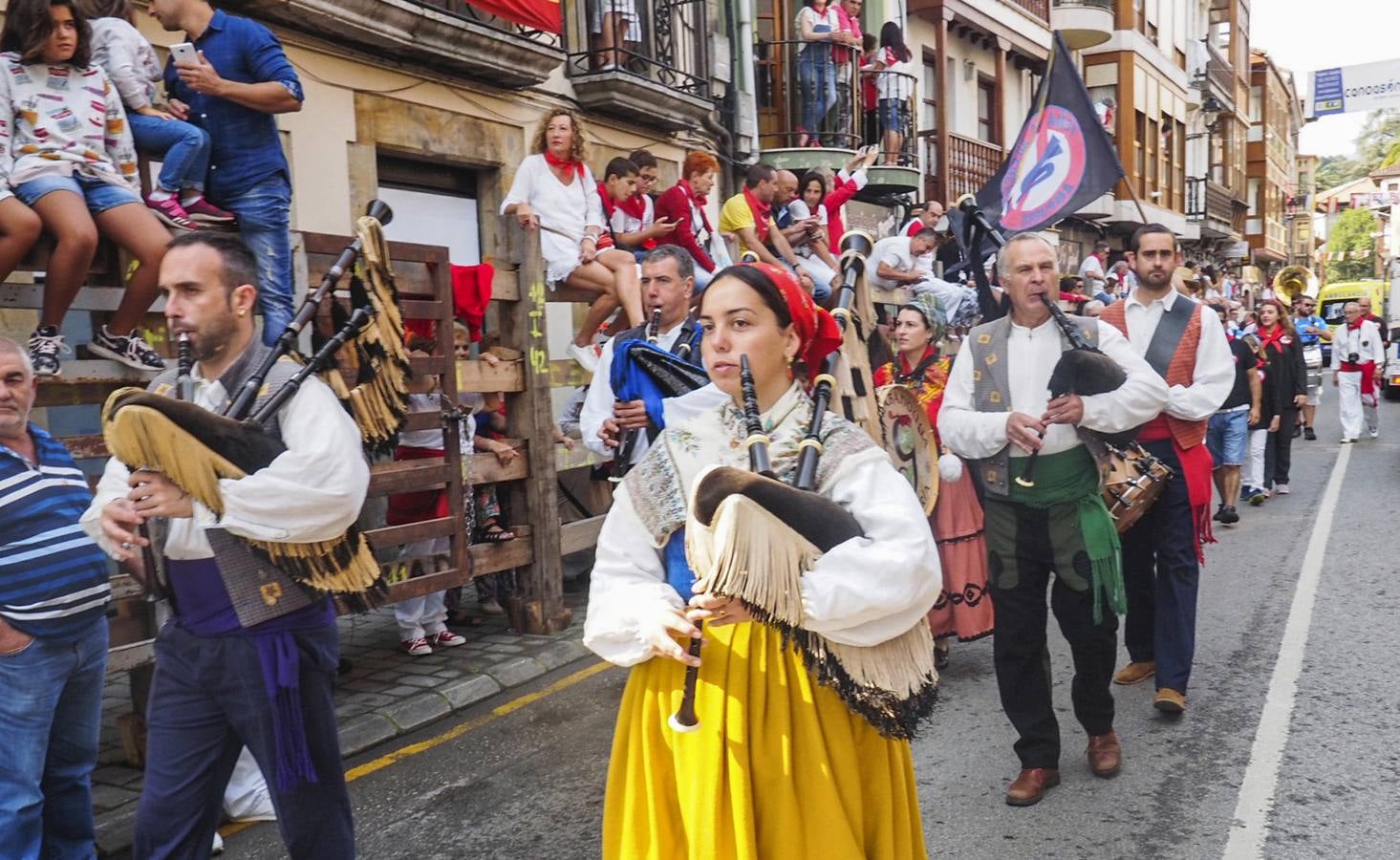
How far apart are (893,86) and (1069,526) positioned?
48.1ft

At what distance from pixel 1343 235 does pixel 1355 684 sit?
8716 centimetres

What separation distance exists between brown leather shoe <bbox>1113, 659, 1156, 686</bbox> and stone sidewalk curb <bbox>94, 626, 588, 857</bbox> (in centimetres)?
286

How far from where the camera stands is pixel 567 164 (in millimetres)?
7984

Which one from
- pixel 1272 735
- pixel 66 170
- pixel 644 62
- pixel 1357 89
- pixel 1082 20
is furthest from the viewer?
pixel 1357 89

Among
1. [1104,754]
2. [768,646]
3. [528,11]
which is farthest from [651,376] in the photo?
[528,11]

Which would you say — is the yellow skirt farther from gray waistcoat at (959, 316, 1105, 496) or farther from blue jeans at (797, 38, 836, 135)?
blue jeans at (797, 38, 836, 135)

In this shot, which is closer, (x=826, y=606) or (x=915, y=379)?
(x=826, y=606)

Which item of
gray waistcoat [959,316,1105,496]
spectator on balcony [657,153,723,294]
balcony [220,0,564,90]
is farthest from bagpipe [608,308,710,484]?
balcony [220,0,564,90]

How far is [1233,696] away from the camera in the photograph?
5328 mm

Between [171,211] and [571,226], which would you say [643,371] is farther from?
[571,226]

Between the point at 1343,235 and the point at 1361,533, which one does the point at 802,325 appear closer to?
the point at 1361,533

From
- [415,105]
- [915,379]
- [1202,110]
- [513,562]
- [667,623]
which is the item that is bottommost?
[513,562]

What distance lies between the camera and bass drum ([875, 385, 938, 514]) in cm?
555

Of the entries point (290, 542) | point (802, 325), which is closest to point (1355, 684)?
point (802, 325)
